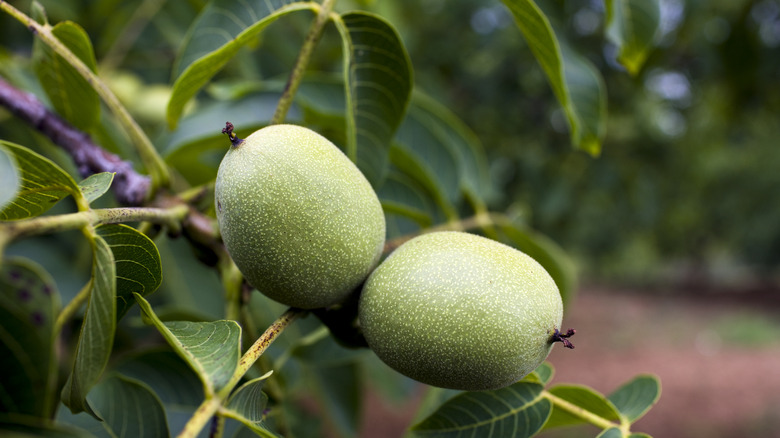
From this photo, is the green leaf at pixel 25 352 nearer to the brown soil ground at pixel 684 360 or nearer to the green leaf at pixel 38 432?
the green leaf at pixel 38 432

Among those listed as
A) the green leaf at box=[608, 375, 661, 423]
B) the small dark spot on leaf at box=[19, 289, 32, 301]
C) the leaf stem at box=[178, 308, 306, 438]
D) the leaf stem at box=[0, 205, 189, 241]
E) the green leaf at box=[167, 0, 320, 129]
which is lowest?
the green leaf at box=[608, 375, 661, 423]

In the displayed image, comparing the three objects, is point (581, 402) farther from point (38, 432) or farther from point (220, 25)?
point (220, 25)

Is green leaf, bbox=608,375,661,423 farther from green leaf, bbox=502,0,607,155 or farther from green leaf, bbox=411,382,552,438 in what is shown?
green leaf, bbox=502,0,607,155

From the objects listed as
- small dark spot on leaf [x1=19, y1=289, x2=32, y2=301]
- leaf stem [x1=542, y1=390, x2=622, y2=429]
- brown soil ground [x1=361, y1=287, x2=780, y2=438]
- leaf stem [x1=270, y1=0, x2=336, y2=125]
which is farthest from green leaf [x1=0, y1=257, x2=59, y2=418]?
brown soil ground [x1=361, y1=287, x2=780, y2=438]

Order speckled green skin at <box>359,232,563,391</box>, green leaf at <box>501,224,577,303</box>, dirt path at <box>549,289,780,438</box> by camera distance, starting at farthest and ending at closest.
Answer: dirt path at <box>549,289,780,438</box> → green leaf at <box>501,224,577,303</box> → speckled green skin at <box>359,232,563,391</box>

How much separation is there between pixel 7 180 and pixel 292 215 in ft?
1.08

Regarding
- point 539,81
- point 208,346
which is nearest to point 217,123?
point 208,346

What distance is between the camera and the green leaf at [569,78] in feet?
3.57

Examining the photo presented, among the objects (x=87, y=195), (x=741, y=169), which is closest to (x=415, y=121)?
(x=87, y=195)

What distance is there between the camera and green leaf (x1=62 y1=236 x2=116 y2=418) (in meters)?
0.70

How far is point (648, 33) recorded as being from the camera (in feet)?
4.63

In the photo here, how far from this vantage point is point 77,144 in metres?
1.23

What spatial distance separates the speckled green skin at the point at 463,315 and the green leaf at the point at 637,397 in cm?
28

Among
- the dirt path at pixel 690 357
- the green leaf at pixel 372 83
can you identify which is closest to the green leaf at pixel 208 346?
the green leaf at pixel 372 83
